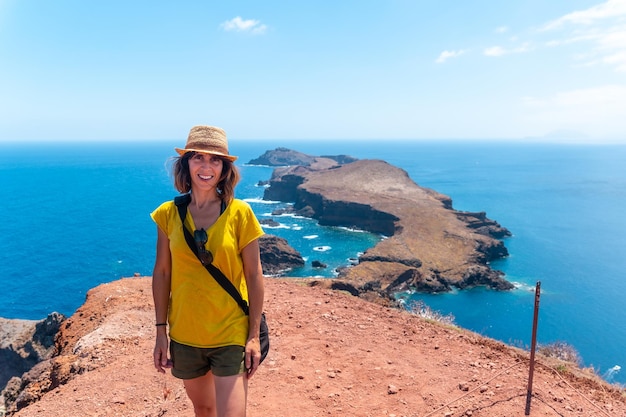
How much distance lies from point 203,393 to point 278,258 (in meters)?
49.1

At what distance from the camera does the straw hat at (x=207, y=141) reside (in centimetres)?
316

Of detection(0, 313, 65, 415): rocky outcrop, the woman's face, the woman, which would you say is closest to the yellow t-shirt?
the woman

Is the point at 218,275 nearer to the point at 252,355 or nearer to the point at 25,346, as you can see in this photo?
the point at 252,355

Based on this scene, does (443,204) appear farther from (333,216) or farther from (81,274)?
(81,274)

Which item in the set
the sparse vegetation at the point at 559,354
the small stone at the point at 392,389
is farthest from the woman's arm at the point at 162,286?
the sparse vegetation at the point at 559,354

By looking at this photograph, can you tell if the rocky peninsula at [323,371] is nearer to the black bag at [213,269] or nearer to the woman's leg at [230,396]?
the woman's leg at [230,396]

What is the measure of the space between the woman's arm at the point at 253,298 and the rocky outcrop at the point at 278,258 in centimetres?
4780

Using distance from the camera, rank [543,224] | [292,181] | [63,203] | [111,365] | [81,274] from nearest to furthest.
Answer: [111,365] → [81,274] → [543,224] → [63,203] → [292,181]

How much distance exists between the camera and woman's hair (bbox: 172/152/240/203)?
3240 millimetres

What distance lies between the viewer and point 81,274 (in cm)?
4728

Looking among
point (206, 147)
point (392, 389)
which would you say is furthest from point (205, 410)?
point (392, 389)

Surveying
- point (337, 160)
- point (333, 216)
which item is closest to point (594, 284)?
point (333, 216)

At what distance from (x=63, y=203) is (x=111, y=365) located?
91.8 m

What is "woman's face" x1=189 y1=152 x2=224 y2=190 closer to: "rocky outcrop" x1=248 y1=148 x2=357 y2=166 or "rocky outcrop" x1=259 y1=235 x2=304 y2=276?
"rocky outcrop" x1=259 y1=235 x2=304 y2=276
